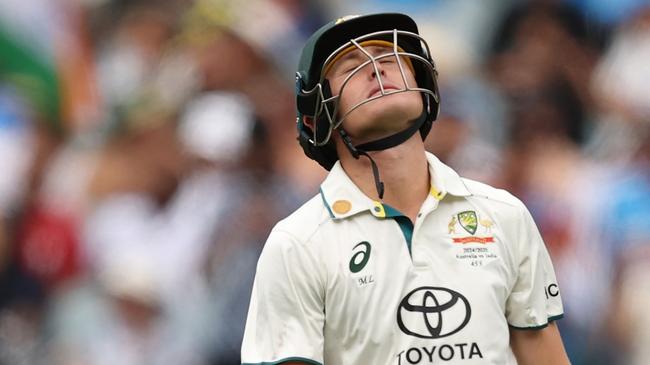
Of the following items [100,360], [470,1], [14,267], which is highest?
[470,1]

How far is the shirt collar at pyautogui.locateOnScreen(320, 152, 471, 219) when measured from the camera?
8.45 feet

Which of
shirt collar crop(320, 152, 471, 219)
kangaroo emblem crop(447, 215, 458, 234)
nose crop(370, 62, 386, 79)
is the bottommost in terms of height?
kangaroo emblem crop(447, 215, 458, 234)

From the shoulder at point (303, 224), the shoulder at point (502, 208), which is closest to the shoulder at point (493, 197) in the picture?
the shoulder at point (502, 208)

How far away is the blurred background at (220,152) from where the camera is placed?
4.95 meters

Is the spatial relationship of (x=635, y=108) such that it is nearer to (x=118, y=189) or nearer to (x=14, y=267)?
(x=118, y=189)

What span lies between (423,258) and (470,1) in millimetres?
2754

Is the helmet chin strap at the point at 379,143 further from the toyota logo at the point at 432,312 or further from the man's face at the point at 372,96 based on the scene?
the toyota logo at the point at 432,312

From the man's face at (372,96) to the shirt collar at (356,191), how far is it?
0.10 m

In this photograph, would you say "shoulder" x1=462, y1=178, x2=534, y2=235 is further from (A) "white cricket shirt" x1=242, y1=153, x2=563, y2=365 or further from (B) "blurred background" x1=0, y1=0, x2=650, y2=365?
(B) "blurred background" x1=0, y1=0, x2=650, y2=365

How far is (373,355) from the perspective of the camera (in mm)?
2457

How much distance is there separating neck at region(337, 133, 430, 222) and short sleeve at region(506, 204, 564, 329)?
23cm

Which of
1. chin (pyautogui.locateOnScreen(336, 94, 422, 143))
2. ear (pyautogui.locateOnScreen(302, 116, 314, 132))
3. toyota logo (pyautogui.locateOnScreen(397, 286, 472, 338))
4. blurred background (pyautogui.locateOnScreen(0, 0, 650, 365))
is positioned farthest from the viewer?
blurred background (pyautogui.locateOnScreen(0, 0, 650, 365))

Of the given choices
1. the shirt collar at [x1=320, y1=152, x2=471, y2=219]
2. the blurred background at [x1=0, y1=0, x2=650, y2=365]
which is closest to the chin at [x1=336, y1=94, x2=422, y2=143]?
the shirt collar at [x1=320, y1=152, x2=471, y2=219]

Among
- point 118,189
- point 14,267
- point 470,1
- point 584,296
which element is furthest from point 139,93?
point 584,296
